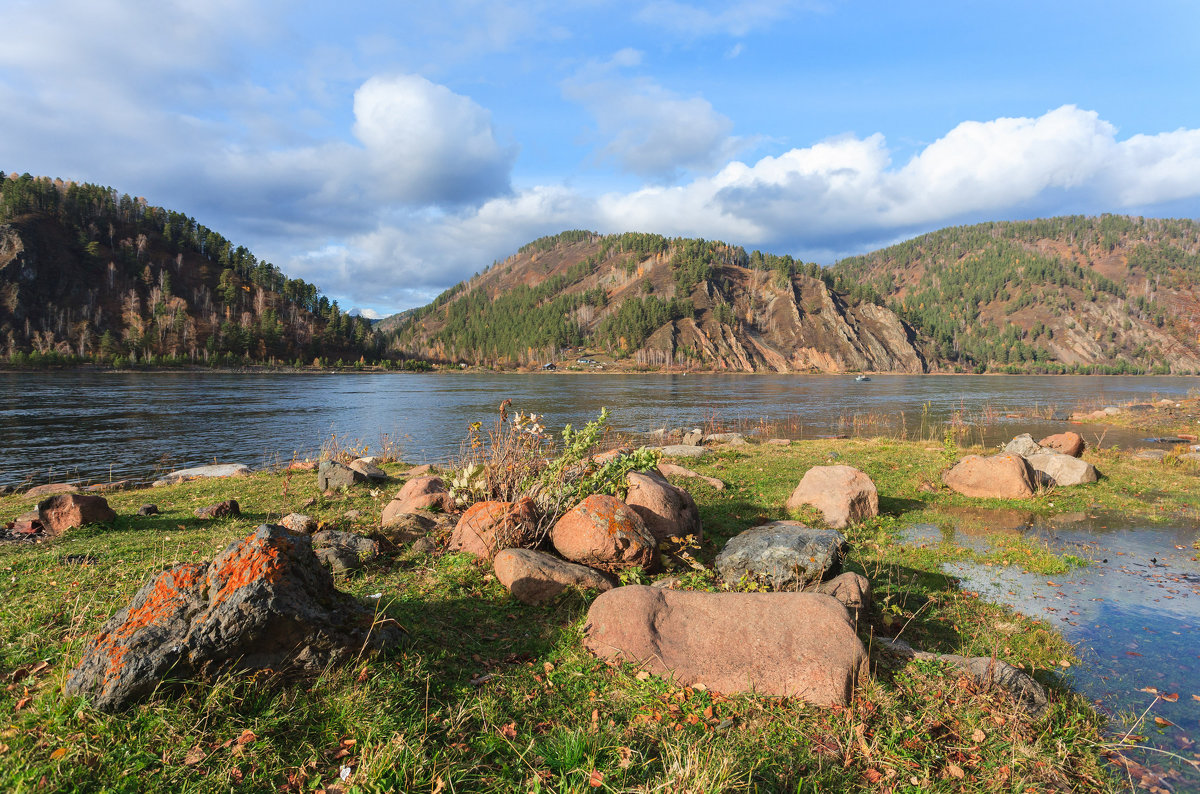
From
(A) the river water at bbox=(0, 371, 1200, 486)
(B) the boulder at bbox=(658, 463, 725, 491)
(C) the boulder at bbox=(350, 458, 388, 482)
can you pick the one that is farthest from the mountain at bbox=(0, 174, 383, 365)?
(B) the boulder at bbox=(658, 463, 725, 491)

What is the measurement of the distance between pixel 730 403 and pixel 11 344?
544 feet

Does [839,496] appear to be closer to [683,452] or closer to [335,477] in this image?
[683,452]

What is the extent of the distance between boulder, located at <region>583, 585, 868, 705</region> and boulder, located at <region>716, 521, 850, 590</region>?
166 centimetres

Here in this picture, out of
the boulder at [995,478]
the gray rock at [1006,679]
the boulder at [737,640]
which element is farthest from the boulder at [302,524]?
the boulder at [995,478]

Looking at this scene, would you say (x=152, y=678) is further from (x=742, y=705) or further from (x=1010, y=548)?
(x=1010, y=548)

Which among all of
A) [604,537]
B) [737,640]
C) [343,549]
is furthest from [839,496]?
[343,549]

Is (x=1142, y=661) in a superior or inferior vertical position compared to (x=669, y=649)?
inferior

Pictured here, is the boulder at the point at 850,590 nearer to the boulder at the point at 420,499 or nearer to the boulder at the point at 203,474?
the boulder at the point at 420,499

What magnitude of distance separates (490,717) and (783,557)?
17.2 feet

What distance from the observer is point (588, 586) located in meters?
7.50

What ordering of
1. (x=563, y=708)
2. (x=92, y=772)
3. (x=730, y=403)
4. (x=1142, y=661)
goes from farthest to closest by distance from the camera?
(x=730, y=403)
(x=1142, y=661)
(x=563, y=708)
(x=92, y=772)

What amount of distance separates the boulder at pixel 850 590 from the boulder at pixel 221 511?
11736mm

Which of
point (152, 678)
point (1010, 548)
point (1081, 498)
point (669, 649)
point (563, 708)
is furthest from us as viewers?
point (1081, 498)

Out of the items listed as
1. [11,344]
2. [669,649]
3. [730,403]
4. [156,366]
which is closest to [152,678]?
[669,649]
